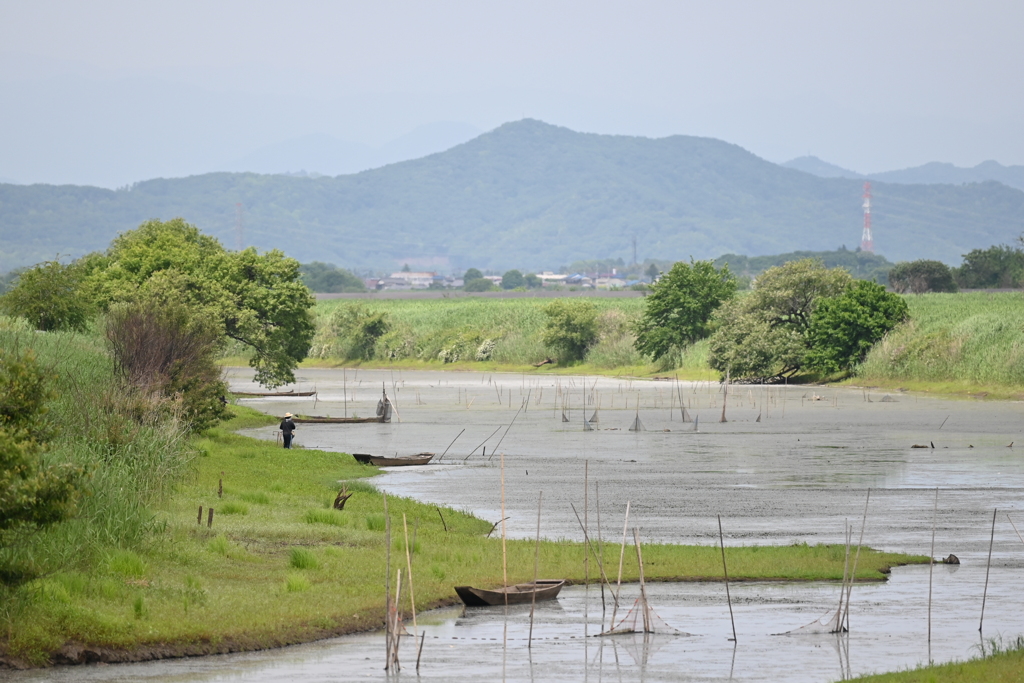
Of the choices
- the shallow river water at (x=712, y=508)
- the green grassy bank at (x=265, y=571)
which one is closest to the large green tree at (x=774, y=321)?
the shallow river water at (x=712, y=508)

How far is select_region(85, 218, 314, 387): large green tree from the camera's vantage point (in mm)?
60062

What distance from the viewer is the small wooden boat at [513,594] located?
66.1 ft

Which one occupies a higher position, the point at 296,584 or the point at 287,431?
the point at 287,431

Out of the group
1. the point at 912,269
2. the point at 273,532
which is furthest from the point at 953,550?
the point at 912,269

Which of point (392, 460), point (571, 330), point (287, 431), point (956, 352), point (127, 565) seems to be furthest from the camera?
point (571, 330)

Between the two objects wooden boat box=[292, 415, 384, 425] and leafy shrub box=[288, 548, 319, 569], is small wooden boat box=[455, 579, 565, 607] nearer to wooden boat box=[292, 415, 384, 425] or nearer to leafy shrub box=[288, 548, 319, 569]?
leafy shrub box=[288, 548, 319, 569]

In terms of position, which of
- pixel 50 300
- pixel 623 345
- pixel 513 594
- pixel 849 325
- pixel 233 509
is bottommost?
pixel 513 594

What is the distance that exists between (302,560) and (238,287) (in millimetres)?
41917

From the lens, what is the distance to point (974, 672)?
14867 millimetres

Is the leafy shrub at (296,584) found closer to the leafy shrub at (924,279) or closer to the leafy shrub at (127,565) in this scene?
the leafy shrub at (127,565)

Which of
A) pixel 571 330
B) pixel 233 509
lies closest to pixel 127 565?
pixel 233 509

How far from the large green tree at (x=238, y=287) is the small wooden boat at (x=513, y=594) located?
40.1 metres

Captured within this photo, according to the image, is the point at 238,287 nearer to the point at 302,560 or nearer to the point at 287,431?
the point at 287,431

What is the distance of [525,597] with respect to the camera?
66.8ft
